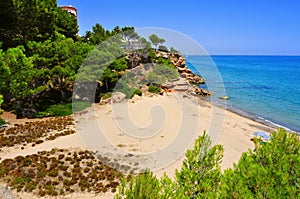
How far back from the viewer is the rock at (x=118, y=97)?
2819cm

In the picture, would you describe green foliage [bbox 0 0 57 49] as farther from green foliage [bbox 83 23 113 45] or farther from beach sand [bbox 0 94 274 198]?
green foliage [bbox 83 23 113 45]

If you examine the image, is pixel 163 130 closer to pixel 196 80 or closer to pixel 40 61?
pixel 40 61

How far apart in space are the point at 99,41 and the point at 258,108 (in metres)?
25.2

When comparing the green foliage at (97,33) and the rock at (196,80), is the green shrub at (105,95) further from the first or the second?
the rock at (196,80)

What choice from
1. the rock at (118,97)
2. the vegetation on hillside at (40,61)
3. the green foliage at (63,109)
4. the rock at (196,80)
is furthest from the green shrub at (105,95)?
the rock at (196,80)

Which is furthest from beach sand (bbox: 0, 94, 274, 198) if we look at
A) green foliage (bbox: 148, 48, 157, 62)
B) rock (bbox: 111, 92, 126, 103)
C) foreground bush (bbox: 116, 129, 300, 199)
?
green foliage (bbox: 148, 48, 157, 62)

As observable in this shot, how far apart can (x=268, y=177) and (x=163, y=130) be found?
1477 cm

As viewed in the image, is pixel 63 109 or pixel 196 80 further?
pixel 196 80

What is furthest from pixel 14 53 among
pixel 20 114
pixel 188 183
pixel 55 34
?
pixel 188 183

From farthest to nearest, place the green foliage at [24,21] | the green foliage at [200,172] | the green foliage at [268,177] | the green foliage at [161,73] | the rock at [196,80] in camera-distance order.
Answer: the rock at [196,80], the green foliage at [161,73], the green foliage at [24,21], the green foliage at [200,172], the green foliage at [268,177]

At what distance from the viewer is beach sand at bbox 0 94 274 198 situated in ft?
50.7

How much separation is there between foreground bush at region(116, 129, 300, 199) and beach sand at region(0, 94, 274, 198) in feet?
17.6

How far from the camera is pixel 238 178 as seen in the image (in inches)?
210

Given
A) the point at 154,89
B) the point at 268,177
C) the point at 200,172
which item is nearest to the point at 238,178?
the point at 268,177
